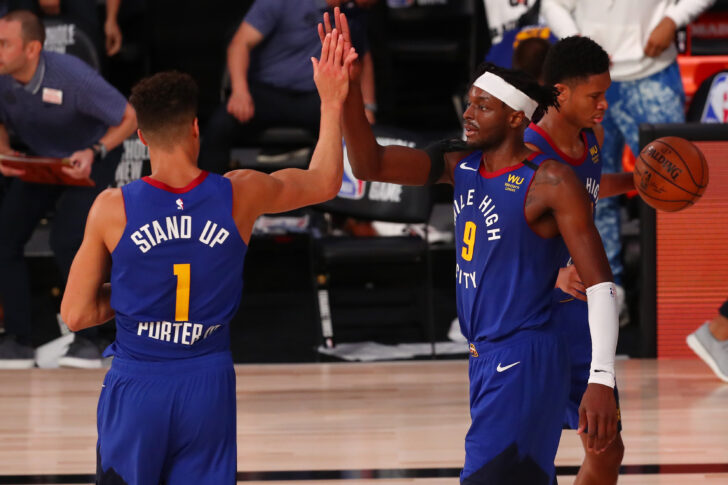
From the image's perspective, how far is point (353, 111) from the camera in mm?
3229

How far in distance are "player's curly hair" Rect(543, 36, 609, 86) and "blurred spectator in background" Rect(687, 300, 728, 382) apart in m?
2.71

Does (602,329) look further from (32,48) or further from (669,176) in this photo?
(32,48)

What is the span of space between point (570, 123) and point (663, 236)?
3.05 m

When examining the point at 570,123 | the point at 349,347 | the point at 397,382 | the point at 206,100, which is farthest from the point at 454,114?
the point at 570,123

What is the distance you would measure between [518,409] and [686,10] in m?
4.50

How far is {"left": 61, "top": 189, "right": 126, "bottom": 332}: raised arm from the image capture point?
2.83m

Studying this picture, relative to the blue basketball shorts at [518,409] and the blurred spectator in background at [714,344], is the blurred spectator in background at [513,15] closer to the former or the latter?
the blurred spectator in background at [714,344]

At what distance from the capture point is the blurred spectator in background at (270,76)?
7.44 m

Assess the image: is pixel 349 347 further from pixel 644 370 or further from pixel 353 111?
pixel 353 111

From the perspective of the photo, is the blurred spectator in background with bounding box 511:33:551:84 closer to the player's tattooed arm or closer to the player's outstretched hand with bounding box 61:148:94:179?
the player's outstretched hand with bounding box 61:148:94:179

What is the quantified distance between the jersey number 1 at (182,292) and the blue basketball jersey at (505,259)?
2.69 ft

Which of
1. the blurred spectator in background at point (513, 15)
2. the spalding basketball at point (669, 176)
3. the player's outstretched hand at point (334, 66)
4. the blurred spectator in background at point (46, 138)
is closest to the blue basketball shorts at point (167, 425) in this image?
the player's outstretched hand at point (334, 66)

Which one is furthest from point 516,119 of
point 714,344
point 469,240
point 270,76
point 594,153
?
point 270,76

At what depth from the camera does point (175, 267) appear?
2850 millimetres
